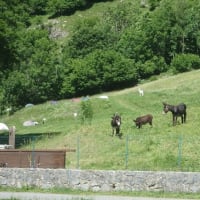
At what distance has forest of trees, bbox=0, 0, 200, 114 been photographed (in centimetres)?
11688

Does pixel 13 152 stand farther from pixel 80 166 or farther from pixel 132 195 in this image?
pixel 132 195

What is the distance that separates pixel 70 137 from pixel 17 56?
36.0 feet

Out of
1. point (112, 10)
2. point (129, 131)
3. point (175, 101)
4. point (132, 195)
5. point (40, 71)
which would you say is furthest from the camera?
point (112, 10)

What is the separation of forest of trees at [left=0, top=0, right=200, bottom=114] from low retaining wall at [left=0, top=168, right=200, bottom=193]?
75.8m

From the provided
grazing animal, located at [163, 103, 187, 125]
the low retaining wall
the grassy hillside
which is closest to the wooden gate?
the grassy hillside

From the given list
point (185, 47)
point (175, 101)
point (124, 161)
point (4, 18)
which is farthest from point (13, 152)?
point (185, 47)

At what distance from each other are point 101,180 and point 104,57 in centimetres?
9050

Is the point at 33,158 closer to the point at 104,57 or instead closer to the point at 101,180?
the point at 101,180

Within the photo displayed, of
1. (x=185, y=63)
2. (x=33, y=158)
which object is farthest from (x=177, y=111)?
(x=185, y=63)

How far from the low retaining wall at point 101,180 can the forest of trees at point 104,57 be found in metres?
75.8

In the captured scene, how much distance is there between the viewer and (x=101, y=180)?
3031 cm

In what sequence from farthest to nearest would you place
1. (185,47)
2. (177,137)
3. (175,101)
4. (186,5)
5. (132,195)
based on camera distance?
(186,5), (185,47), (175,101), (177,137), (132,195)

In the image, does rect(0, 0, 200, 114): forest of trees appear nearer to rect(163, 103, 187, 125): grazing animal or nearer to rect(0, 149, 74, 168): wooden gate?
rect(163, 103, 187, 125): grazing animal

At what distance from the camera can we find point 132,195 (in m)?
29.1
